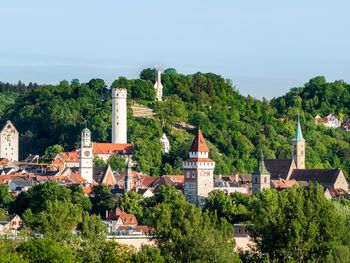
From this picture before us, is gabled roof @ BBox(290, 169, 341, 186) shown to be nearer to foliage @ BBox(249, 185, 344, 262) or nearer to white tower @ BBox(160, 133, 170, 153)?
white tower @ BBox(160, 133, 170, 153)

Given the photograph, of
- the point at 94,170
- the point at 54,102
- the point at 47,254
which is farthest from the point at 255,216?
the point at 54,102

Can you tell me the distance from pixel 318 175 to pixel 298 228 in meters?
45.0

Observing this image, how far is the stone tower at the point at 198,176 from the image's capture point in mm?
88250

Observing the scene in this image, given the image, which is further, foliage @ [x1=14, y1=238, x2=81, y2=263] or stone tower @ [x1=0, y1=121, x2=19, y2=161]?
stone tower @ [x1=0, y1=121, x2=19, y2=161]

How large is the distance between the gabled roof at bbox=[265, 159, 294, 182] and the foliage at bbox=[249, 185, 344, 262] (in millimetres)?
43805

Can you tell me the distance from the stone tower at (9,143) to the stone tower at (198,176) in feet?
86.0

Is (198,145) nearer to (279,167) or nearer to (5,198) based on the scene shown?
(5,198)

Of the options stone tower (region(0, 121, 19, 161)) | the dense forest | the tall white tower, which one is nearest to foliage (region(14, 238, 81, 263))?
the dense forest

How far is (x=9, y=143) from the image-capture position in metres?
114

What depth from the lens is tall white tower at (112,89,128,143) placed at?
Result: 110m

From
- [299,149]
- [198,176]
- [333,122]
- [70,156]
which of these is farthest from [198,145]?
[333,122]

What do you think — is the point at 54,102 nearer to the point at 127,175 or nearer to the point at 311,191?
the point at 127,175

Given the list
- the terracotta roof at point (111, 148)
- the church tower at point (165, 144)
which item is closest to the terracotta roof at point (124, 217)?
the terracotta roof at point (111, 148)

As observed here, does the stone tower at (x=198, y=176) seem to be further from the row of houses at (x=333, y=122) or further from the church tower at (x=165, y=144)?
the row of houses at (x=333, y=122)
